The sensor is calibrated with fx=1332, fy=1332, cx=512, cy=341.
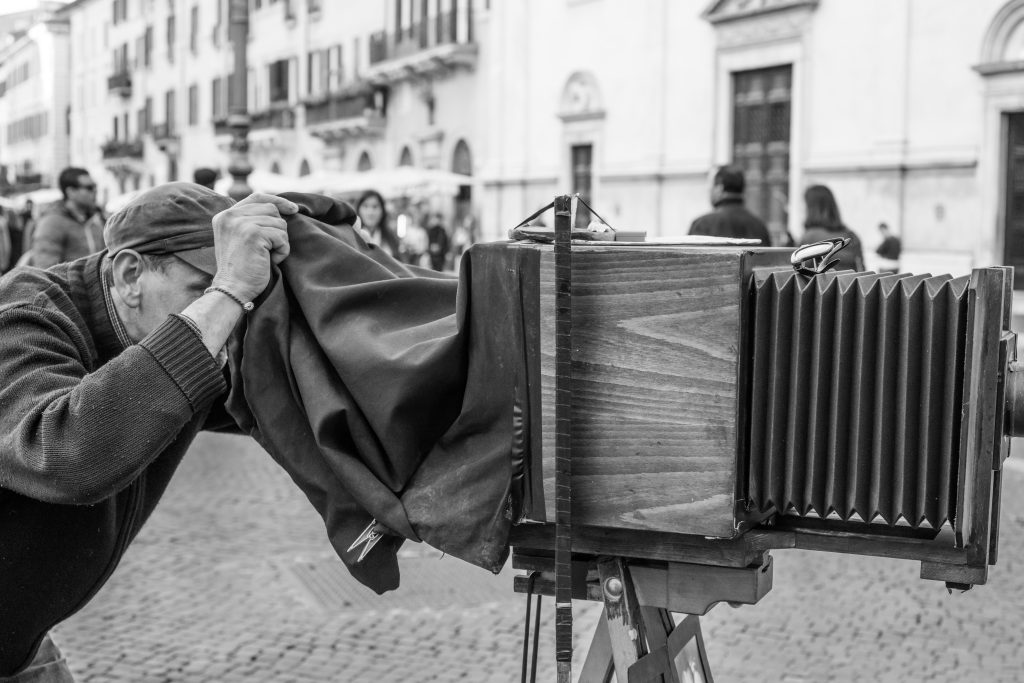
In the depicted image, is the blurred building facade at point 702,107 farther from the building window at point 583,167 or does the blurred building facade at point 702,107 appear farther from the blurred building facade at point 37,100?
the blurred building facade at point 37,100

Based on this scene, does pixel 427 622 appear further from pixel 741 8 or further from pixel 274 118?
pixel 274 118

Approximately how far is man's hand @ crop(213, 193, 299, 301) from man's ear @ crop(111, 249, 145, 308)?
0.73 ft

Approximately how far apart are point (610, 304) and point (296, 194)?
2.18 feet

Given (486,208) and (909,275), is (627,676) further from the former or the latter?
(486,208)

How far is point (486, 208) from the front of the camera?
2458 cm

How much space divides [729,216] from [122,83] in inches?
2132

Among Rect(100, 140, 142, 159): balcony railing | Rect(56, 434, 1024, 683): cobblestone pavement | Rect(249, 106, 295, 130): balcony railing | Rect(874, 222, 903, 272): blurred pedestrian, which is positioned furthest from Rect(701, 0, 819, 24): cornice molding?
Rect(100, 140, 142, 159): balcony railing

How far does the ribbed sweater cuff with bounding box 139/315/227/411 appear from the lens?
76.8 inches

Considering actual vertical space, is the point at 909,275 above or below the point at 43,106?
below

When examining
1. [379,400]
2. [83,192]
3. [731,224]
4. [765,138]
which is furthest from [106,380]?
[765,138]

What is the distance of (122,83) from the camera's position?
56.9m

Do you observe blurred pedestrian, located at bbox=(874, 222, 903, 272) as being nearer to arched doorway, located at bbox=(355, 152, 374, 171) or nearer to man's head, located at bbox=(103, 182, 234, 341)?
man's head, located at bbox=(103, 182, 234, 341)

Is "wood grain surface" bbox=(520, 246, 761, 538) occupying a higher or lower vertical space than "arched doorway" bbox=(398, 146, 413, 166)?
lower

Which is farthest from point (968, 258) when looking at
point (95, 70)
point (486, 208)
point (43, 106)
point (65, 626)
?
point (43, 106)
